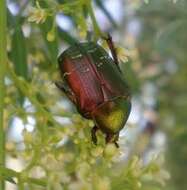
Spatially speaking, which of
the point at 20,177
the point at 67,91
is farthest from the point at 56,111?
the point at 20,177

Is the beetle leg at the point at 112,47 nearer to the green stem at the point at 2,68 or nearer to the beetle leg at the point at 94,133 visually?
the beetle leg at the point at 94,133

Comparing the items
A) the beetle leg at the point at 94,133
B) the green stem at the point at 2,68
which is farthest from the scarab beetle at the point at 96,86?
the green stem at the point at 2,68

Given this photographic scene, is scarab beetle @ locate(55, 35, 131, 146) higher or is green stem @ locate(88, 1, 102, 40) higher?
green stem @ locate(88, 1, 102, 40)

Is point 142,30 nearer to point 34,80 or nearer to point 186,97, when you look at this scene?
point 186,97

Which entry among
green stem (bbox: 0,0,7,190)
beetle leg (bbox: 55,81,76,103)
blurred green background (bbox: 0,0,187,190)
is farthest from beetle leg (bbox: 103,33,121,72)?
green stem (bbox: 0,0,7,190)

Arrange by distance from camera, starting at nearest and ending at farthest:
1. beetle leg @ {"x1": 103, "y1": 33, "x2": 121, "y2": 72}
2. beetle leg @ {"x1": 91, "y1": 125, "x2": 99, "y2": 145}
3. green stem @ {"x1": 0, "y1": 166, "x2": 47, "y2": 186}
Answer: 1. green stem @ {"x1": 0, "y1": 166, "x2": 47, "y2": 186}
2. beetle leg @ {"x1": 91, "y1": 125, "x2": 99, "y2": 145}
3. beetle leg @ {"x1": 103, "y1": 33, "x2": 121, "y2": 72}

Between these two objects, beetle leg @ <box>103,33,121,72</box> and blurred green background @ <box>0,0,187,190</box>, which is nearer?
blurred green background @ <box>0,0,187,190</box>

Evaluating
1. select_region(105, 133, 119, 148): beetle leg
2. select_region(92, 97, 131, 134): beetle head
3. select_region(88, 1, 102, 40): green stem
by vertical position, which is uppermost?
select_region(88, 1, 102, 40): green stem

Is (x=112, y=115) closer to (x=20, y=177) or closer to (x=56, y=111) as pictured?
(x=56, y=111)

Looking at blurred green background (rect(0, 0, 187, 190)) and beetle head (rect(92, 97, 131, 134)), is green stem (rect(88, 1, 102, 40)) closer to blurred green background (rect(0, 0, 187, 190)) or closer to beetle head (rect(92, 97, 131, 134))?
blurred green background (rect(0, 0, 187, 190))
